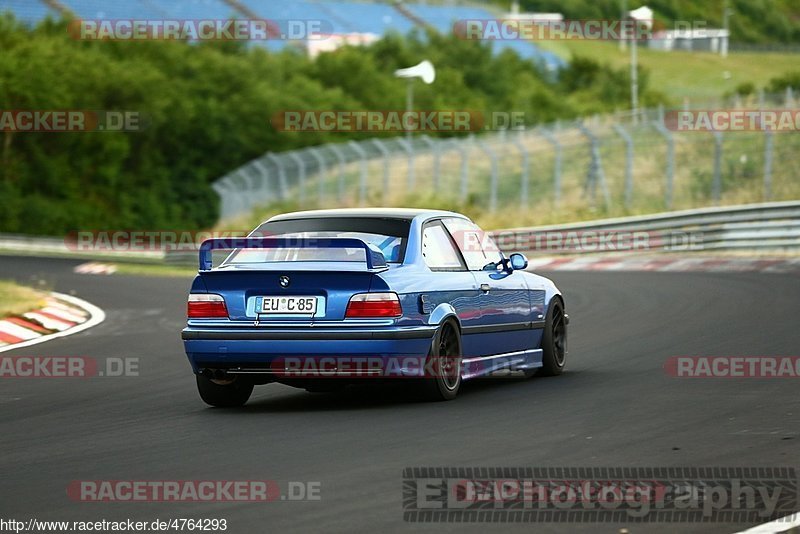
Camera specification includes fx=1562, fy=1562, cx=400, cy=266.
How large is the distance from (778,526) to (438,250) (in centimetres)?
504

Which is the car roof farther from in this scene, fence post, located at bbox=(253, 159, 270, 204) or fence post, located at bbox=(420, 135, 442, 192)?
fence post, located at bbox=(253, 159, 270, 204)

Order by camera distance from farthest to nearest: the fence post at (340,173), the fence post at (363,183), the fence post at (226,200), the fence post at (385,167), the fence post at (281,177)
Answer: the fence post at (226,200), the fence post at (281,177), the fence post at (340,173), the fence post at (363,183), the fence post at (385,167)

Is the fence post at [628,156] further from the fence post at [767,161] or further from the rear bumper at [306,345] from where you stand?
the rear bumper at [306,345]

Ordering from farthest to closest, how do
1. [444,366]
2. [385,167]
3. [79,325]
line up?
[385,167] → [79,325] → [444,366]

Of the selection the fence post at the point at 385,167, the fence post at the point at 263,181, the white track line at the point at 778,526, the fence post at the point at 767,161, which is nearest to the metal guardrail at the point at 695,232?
the fence post at the point at 767,161

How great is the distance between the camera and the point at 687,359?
1280 cm

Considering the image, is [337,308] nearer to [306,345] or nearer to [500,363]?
[306,345]

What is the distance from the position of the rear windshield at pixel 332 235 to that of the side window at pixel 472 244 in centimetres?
77

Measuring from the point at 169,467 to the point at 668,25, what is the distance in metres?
130

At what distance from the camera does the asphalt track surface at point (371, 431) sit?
6.65m

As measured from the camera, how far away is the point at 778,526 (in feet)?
19.9

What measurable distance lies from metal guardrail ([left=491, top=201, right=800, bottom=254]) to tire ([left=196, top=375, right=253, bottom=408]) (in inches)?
766

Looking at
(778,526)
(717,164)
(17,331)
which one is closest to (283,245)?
(778,526)

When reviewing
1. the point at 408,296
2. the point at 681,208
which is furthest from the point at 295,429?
the point at 681,208
